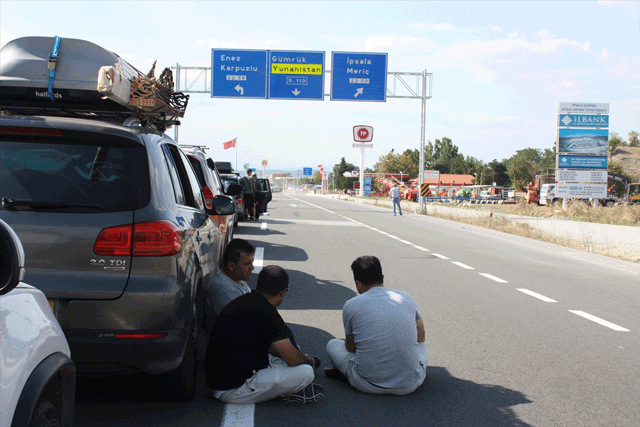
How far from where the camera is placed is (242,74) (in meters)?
32.7

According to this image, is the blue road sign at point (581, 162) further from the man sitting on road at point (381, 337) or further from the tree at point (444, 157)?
the tree at point (444, 157)

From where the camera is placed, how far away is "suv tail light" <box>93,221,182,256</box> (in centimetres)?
363

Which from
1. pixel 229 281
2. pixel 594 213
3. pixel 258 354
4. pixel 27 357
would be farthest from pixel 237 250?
pixel 594 213

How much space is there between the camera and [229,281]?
197 inches

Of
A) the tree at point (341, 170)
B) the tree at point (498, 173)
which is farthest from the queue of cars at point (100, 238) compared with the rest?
the tree at point (341, 170)

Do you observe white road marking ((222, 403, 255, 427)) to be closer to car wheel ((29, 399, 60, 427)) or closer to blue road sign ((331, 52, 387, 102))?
car wheel ((29, 399, 60, 427))

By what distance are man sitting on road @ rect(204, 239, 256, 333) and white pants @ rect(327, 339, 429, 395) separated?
86 centimetres

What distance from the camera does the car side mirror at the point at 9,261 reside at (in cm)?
195

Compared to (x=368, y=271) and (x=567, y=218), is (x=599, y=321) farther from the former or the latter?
(x=567, y=218)

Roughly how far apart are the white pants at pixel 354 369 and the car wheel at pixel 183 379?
1.15 meters

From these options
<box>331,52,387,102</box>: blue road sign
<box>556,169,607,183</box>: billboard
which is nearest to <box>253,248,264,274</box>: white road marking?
<box>331,52,387,102</box>: blue road sign

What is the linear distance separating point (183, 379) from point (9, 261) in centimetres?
246

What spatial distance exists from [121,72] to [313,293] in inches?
194

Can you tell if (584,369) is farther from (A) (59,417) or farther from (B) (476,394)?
(A) (59,417)
